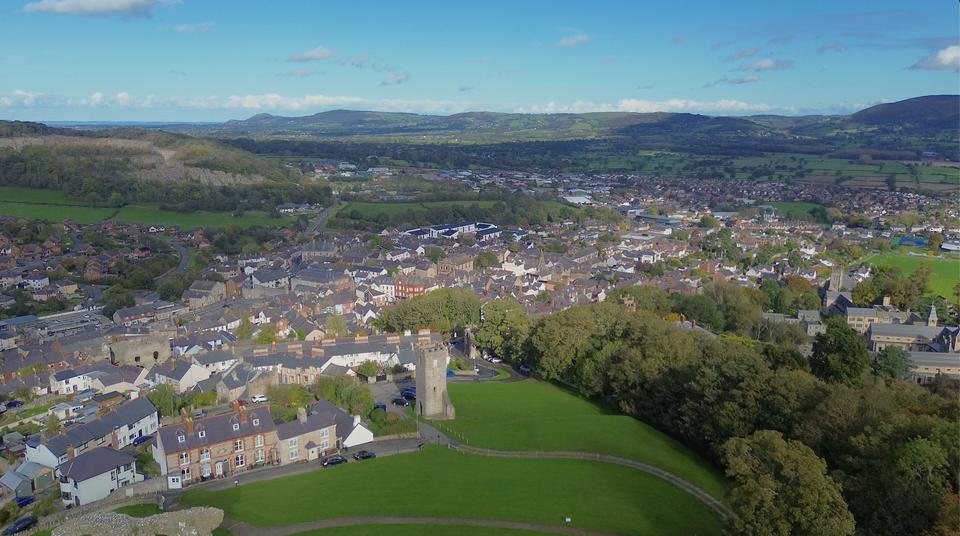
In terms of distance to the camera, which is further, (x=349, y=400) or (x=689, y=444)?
(x=349, y=400)

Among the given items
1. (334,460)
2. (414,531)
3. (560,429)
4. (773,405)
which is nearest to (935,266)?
(773,405)

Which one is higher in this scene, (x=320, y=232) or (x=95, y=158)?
(x=95, y=158)

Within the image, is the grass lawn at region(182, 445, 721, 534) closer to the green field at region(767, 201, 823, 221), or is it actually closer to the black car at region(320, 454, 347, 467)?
the black car at region(320, 454, 347, 467)

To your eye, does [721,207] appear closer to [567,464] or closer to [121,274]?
[121,274]

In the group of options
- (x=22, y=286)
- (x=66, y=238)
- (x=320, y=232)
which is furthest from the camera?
(x=320, y=232)

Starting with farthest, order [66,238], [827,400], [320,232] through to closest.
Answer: [320,232] < [66,238] < [827,400]

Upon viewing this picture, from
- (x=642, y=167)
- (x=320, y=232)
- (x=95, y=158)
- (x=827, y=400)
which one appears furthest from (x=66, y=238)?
(x=642, y=167)
